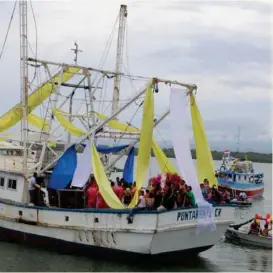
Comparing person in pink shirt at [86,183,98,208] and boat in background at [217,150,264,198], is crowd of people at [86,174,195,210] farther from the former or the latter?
boat in background at [217,150,264,198]

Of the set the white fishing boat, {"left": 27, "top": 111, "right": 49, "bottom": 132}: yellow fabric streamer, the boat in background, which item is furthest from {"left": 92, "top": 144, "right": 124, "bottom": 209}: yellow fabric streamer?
the boat in background

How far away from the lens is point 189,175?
2027 centimetres

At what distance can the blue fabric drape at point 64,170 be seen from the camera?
2247 cm

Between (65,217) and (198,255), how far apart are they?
17.8 feet

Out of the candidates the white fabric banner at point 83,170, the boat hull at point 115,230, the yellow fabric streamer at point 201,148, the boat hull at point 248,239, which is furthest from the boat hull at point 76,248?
the boat hull at point 248,239

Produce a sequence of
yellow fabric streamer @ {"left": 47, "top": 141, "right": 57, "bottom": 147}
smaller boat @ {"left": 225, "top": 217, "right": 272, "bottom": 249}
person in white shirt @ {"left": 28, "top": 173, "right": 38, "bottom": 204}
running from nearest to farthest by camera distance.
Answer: person in white shirt @ {"left": 28, "top": 173, "right": 38, "bottom": 204} < yellow fabric streamer @ {"left": 47, "top": 141, "right": 57, "bottom": 147} < smaller boat @ {"left": 225, "top": 217, "right": 272, "bottom": 249}

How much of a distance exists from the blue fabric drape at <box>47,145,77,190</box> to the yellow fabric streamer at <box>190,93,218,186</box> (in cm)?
475

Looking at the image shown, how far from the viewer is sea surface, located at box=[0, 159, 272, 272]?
794 inches

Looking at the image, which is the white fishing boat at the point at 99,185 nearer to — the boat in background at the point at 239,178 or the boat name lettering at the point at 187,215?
the boat name lettering at the point at 187,215

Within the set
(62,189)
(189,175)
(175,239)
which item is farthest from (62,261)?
(189,175)

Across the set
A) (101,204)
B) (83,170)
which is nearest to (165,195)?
(101,204)

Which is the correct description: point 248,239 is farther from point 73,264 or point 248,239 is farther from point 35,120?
point 35,120

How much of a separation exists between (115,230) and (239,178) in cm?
3763

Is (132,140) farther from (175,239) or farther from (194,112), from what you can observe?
(175,239)
